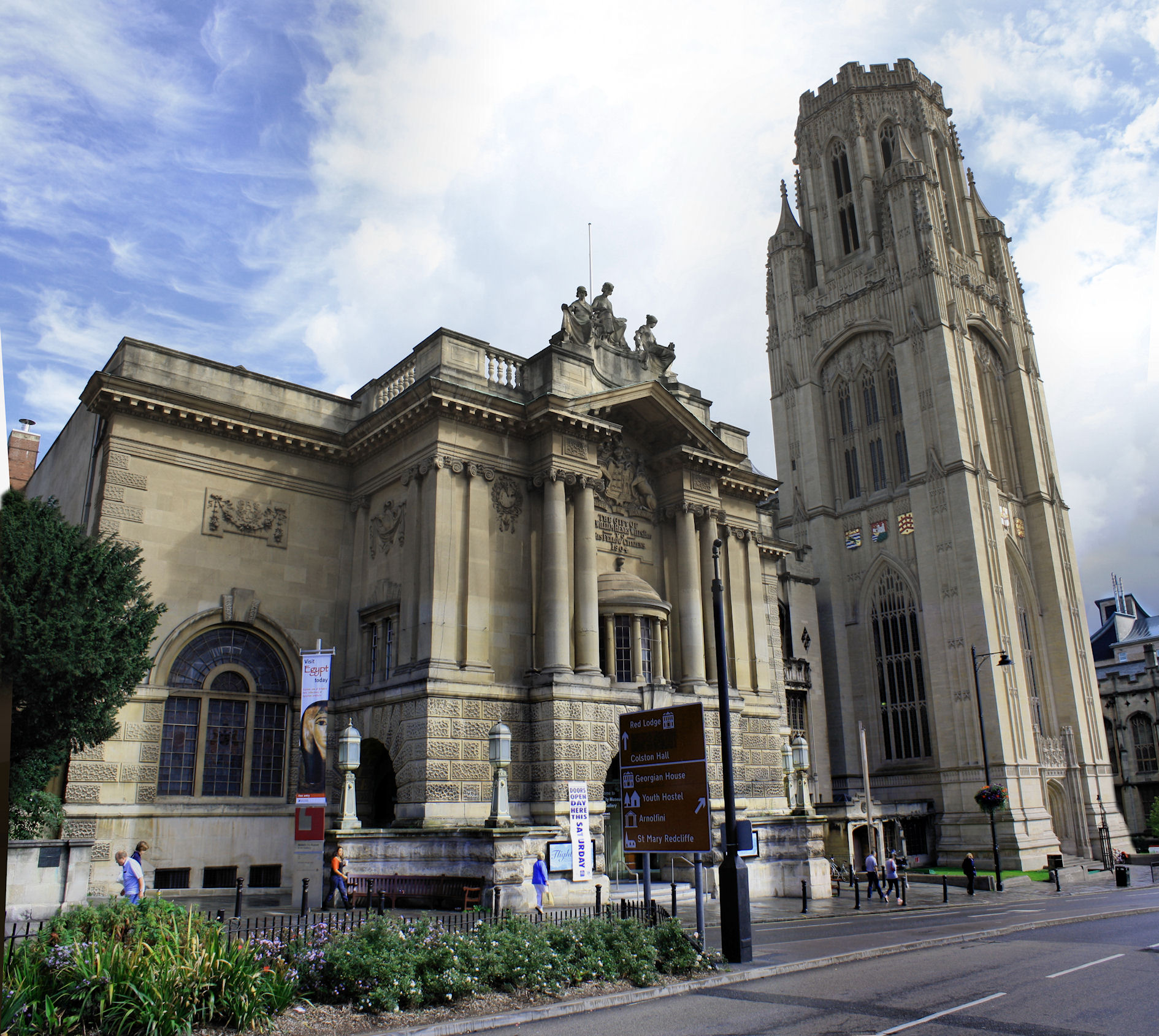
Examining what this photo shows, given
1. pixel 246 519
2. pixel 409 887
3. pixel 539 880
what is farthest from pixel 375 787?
pixel 539 880

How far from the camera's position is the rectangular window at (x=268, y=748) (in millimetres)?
28484

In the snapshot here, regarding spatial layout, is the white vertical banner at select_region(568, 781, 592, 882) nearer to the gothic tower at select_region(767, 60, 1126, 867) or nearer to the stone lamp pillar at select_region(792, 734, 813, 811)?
the stone lamp pillar at select_region(792, 734, 813, 811)

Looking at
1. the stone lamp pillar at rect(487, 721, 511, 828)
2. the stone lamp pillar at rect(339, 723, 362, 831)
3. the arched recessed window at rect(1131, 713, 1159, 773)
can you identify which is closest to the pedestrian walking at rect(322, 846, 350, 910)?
the stone lamp pillar at rect(339, 723, 362, 831)

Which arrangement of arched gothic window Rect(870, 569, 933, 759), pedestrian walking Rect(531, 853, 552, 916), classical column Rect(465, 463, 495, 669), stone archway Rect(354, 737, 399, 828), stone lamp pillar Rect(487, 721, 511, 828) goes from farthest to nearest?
arched gothic window Rect(870, 569, 933, 759), stone archway Rect(354, 737, 399, 828), classical column Rect(465, 463, 495, 669), stone lamp pillar Rect(487, 721, 511, 828), pedestrian walking Rect(531, 853, 552, 916)

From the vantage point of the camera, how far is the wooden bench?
22.0m

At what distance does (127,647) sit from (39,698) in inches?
87.1

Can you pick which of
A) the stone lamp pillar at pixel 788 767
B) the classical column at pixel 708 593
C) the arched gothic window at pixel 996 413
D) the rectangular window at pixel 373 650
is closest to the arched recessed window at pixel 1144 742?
the arched gothic window at pixel 996 413

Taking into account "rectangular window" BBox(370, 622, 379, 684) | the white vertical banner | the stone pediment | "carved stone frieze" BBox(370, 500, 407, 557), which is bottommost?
the white vertical banner

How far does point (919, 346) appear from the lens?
199 feet

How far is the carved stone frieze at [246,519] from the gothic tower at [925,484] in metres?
40.8

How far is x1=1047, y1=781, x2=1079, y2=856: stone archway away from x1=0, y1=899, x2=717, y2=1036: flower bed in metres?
50.6

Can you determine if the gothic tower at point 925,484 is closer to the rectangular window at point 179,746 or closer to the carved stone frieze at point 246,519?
the carved stone frieze at point 246,519

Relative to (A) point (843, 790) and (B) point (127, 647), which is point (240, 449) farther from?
(A) point (843, 790)

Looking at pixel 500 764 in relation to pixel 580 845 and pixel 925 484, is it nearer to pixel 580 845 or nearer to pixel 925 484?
pixel 580 845
